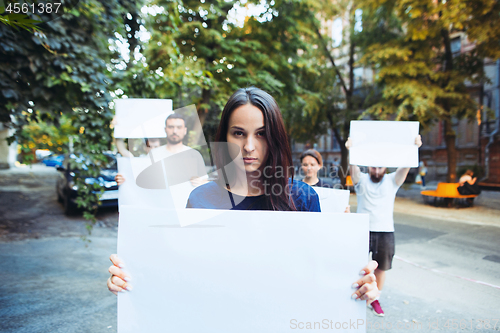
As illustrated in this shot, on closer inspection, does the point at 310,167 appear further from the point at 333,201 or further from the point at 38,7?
the point at 38,7

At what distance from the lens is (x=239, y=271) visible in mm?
1214

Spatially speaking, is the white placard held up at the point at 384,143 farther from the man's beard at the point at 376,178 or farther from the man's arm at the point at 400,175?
the man's beard at the point at 376,178

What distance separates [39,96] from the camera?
304 cm

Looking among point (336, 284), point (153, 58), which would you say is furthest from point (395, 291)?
point (153, 58)

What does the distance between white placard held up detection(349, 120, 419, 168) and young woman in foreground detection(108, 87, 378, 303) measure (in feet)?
5.67

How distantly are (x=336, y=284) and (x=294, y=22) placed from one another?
9.46 m

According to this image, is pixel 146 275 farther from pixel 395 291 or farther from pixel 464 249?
pixel 464 249

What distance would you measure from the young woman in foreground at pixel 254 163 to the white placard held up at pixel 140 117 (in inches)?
85.2

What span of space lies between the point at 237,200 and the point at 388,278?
3.65m

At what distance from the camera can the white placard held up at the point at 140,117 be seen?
335 cm

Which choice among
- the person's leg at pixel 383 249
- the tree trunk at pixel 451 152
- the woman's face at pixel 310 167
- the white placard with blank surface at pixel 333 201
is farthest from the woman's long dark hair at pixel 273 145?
the tree trunk at pixel 451 152

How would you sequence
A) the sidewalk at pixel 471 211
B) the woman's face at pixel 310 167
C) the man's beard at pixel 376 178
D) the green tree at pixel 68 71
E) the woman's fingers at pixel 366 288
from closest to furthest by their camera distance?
the woman's fingers at pixel 366 288, the green tree at pixel 68 71, the man's beard at pixel 376 178, the sidewalk at pixel 471 211, the woman's face at pixel 310 167

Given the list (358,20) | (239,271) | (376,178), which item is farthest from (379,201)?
(358,20)

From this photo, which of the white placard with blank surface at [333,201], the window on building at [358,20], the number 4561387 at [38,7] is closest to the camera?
the number 4561387 at [38,7]
